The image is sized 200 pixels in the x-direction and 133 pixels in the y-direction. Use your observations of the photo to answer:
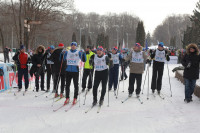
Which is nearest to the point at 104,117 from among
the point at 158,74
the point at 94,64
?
the point at 94,64

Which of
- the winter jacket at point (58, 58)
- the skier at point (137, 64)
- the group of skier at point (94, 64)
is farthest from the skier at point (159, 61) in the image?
the winter jacket at point (58, 58)

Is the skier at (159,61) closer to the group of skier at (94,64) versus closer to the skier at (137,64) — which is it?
the group of skier at (94,64)

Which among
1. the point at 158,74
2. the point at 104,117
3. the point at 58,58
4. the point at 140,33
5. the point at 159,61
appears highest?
the point at 140,33

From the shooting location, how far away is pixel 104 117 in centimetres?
518

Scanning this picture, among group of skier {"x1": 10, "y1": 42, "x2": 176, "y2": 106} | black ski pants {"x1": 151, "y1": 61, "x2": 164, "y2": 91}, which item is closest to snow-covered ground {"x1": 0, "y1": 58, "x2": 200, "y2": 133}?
group of skier {"x1": 10, "y1": 42, "x2": 176, "y2": 106}

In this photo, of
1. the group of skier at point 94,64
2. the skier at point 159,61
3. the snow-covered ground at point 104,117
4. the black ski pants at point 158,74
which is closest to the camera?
the snow-covered ground at point 104,117

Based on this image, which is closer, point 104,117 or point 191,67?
point 104,117

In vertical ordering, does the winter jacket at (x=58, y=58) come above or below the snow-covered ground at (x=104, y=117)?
above

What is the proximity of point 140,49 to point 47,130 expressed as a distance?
14.1 feet

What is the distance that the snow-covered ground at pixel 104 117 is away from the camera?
4.38 meters

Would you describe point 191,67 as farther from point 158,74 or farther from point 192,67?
point 158,74

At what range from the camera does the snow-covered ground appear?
4379 millimetres

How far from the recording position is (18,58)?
799 cm

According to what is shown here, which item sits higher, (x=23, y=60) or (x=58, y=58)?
(x=58, y=58)
